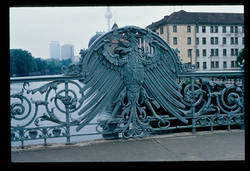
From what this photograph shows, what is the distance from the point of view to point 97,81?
4.80m

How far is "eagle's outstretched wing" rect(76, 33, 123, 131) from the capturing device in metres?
4.70

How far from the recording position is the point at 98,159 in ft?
13.0

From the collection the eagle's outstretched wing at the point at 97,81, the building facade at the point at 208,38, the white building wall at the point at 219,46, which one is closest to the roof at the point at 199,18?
the building facade at the point at 208,38

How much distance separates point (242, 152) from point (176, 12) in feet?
176

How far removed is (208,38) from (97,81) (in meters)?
60.1

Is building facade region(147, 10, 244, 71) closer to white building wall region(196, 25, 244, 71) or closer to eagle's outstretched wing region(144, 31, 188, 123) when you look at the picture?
white building wall region(196, 25, 244, 71)

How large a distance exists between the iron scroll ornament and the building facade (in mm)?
50248

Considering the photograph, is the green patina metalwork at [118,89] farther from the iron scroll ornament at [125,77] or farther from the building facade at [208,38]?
the building facade at [208,38]

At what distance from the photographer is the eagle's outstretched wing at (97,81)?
15.4 feet

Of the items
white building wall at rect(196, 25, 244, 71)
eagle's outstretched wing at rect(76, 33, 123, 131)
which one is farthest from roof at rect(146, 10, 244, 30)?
eagle's outstretched wing at rect(76, 33, 123, 131)

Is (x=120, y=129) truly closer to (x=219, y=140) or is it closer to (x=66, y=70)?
(x=66, y=70)
